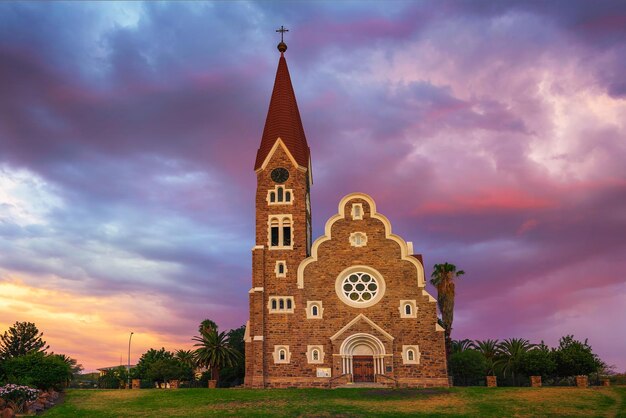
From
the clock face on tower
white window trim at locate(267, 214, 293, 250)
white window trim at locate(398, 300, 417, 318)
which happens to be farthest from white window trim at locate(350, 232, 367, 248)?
the clock face on tower

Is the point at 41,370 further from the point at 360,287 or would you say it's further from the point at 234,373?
the point at 234,373

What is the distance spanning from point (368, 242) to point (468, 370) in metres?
16.8

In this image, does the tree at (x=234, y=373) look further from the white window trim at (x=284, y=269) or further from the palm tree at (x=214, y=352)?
the white window trim at (x=284, y=269)

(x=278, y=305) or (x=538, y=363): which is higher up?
(x=278, y=305)

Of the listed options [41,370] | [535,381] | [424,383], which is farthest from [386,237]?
[41,370]

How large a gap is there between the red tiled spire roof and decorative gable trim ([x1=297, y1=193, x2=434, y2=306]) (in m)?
5.94

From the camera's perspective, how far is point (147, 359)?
244ft

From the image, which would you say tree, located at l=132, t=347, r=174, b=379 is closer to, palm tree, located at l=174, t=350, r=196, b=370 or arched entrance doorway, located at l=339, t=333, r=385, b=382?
palm tree, located at l=174, t=350, r=196, b=370

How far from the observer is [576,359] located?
164 feet

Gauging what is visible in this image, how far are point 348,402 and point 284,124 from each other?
1067 inches

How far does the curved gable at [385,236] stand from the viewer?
51.8m

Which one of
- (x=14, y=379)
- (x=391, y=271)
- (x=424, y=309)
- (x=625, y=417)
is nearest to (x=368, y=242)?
(x=391, y=271)

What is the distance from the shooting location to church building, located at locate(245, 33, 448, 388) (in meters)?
49.6

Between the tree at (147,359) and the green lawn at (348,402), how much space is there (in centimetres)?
2632
